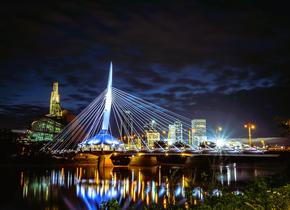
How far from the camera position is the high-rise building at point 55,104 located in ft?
496

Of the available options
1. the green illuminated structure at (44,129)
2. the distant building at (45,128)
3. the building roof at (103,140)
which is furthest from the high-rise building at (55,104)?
the building roof at (103,140)

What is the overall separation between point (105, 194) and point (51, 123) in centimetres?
10371

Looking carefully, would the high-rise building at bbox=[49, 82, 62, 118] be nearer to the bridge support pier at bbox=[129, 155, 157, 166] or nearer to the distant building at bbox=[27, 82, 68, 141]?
the distant building at bbox=[27, 82, 68, 141]

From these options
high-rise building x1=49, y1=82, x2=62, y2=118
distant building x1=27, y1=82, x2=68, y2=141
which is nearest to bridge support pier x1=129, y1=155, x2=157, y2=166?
distant building x1=27, y1=82, x2=68, y2=141

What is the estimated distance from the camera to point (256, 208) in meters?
6.17

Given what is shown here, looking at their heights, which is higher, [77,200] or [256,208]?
[256,208]

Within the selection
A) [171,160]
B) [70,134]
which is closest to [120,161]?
[171,160]

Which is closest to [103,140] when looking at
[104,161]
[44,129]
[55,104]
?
[104,161]

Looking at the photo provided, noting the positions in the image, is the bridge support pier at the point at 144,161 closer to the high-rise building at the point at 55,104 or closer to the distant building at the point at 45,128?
the distant building at the point at 45,128

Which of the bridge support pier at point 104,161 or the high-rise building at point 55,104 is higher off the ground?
the high-rise building at point 55,104

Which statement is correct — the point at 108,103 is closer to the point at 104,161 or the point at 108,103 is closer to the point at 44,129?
the point at 104,161

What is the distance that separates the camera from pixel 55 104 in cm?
15350

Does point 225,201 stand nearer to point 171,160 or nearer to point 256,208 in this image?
point 256,208

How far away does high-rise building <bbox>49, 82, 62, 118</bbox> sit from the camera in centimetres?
Answer: 15125
